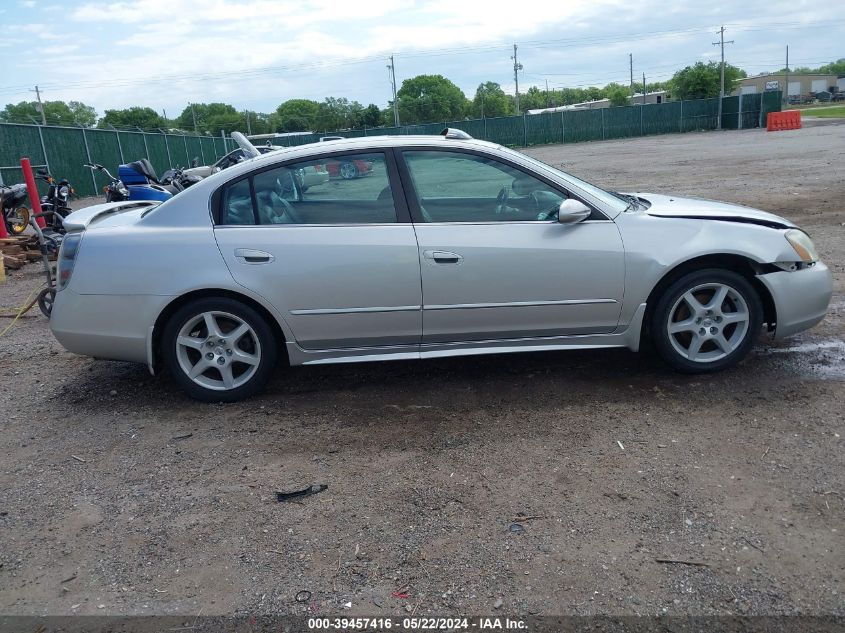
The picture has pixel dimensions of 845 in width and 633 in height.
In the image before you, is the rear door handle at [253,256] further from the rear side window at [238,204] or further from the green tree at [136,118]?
the green tree at [136,118]

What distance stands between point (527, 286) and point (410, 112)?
4060 inches

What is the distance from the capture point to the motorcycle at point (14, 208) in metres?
11.8

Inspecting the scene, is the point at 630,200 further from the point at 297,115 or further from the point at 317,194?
the point at 297,115

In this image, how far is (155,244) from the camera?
426cm

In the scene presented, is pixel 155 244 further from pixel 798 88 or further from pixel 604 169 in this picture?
pixel 798 88

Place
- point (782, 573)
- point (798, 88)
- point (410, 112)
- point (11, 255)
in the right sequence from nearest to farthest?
point (782, 573) → point (11, 255) → point (410, 112) → point (798, 88)

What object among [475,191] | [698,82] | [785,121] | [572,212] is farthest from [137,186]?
[698,82]

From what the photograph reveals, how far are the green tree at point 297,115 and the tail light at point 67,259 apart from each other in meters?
95.0

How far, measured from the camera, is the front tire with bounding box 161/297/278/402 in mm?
4293

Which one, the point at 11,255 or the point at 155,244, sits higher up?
the point at 155,244

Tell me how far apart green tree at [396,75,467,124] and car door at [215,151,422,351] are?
300 feet

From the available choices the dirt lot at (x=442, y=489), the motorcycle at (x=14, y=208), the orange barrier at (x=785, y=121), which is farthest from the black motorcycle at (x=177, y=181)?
the orange barrier at (x=785, y=121)

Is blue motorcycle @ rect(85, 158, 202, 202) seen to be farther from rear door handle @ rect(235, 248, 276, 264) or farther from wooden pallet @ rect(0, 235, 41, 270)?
rear door handle @ rect(235, 248, 276, 264)

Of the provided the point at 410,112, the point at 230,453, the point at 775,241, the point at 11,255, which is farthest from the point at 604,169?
the point at 410,112
